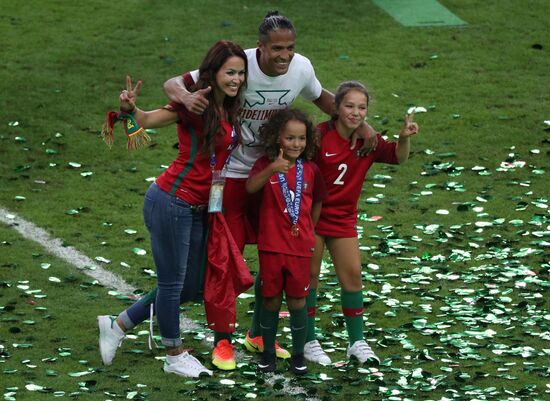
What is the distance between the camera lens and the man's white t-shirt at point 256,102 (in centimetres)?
816

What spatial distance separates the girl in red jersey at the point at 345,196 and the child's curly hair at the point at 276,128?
0.98 feet

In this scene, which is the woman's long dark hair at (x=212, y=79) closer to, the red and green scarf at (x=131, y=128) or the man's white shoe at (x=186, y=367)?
the red and green scarf at (x=131, y=128)

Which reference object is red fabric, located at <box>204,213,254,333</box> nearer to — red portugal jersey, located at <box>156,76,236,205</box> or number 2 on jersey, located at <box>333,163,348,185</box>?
red portugal jersey, located at <box>156,76,236,205</box>

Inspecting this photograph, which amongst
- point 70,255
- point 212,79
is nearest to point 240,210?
point 212,79

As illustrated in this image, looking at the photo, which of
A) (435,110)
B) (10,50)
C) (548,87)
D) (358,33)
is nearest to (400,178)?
(435,110)

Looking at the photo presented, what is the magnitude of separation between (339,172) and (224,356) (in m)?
1.36

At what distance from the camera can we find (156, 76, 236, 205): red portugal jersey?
25.8 ft

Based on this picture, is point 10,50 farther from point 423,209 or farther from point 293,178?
point 293,178

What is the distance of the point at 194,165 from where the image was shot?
7.93m

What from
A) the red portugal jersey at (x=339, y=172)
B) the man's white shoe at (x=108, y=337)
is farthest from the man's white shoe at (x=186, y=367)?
the red portugal jersey at (x=339, y=172)

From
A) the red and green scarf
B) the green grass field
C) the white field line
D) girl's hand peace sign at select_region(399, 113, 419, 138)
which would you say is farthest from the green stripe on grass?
the red and green scarf

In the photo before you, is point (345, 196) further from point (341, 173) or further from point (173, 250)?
point (173, 250)

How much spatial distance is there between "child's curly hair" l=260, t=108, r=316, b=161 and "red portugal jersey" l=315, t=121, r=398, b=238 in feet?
0.90

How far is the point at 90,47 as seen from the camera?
16812 mm
